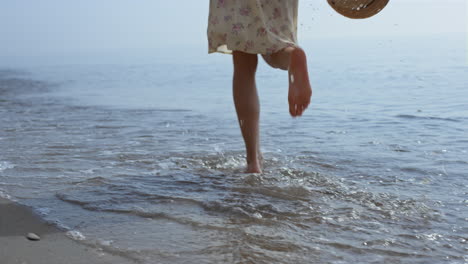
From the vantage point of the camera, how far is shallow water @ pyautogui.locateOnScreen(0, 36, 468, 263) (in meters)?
1.77

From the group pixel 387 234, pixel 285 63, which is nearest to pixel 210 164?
pixel 285 63

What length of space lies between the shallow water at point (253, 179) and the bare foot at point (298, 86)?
0.35 meters

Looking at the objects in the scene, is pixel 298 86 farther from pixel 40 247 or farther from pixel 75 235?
pixel 40 247

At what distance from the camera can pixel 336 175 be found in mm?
2637

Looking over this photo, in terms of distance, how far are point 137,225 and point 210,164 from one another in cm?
103

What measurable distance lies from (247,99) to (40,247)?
130 cm

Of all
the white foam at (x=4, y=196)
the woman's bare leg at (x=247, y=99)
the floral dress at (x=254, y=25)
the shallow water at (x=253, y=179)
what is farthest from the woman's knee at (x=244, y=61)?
the white foam at (x=4, y=196)

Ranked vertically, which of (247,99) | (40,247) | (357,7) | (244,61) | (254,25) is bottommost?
(40,247)

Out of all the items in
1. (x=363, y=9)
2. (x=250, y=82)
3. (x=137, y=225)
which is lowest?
(x=137, y=225)

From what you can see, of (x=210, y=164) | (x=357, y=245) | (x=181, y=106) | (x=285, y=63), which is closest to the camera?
(x=357, y=245)

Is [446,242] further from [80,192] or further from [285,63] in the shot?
[80,192]

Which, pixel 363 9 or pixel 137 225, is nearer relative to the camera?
pixel 137 225

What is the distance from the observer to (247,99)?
2.73 m

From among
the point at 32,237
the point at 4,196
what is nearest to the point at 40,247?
the point at 32,237
